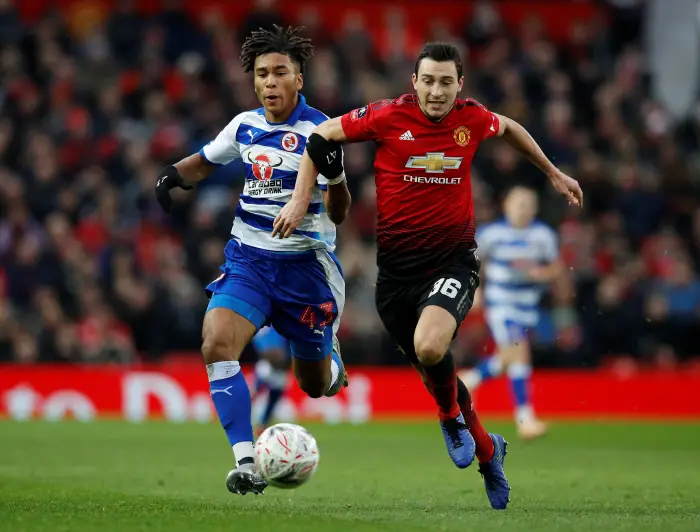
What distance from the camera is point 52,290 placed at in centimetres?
1698

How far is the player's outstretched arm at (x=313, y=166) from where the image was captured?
23.3ft

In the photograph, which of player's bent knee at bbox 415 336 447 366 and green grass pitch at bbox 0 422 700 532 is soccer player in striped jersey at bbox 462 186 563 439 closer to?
green grass pitch at bbox 0 422 700 532

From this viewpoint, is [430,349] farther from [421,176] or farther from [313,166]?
[313,166]

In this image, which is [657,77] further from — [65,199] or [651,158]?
[65,199]

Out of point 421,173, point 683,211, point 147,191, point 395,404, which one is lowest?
point 395,404

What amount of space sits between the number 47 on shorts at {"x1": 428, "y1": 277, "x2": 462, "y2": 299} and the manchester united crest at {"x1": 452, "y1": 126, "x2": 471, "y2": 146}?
785mm

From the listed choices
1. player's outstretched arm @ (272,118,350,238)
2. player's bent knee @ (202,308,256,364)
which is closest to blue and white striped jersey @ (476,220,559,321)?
player's outstretched arm @ (272,118,350,238)

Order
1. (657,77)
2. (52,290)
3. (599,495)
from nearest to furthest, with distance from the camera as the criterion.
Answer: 1. (599,495)
2. (52,290)
3. (657,77)

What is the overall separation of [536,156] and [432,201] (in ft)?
2.36

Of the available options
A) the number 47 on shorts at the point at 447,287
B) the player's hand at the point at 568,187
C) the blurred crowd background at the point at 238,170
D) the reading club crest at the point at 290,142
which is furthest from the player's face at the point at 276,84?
the blurred crowd background at the point at 238,170

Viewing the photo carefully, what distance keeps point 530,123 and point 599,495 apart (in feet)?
41.9

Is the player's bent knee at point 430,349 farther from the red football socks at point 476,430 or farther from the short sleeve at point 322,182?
the short sleeve at point 322,182

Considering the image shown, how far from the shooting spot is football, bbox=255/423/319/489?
7047mm

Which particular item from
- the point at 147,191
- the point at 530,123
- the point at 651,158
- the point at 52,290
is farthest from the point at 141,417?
the point at 651,158
